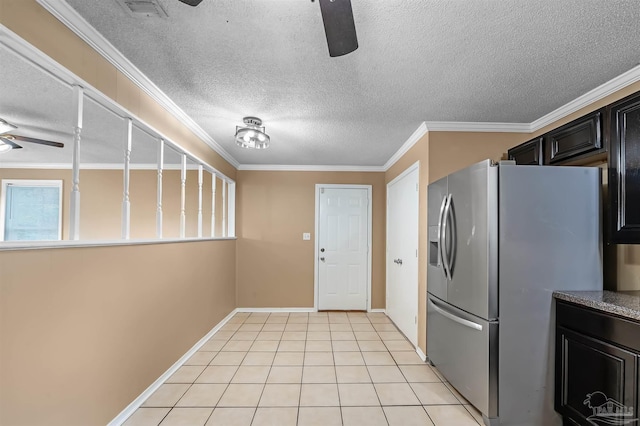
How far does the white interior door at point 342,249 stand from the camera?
15.8 ft

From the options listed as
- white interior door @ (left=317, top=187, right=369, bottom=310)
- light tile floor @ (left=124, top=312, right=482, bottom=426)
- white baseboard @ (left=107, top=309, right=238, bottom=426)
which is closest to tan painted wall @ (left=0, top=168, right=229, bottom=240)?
white baseboard @ (left=107, top=309, right=238, bottom=426)

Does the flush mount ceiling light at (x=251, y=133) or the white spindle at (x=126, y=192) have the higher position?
the flush mount ceiling light at (x=251, y=133)

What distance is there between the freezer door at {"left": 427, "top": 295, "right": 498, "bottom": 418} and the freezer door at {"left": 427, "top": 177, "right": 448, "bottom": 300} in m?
0.14

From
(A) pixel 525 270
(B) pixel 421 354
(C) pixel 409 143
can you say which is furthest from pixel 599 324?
(C) pixel 409 143

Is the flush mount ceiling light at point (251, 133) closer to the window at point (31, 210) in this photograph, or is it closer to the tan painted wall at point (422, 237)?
the window at point (31, 210)

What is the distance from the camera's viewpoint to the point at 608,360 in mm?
1594

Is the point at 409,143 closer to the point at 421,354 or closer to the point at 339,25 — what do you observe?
the point at 421,354

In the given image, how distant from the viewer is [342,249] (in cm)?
485

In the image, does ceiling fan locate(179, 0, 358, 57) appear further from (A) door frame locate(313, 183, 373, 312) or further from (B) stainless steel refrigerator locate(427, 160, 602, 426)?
(A) door frame locate(313, 183, 373, 312)

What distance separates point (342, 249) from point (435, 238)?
2263 mm

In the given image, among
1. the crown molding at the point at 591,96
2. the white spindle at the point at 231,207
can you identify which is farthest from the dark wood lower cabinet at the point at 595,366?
the white spindle at the point at 231,207

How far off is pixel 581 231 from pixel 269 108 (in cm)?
253

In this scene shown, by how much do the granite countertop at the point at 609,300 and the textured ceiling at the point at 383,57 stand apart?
1461 mm

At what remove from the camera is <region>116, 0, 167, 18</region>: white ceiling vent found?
1363 millimetres
